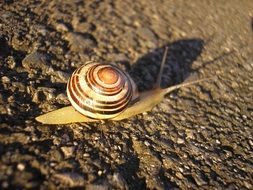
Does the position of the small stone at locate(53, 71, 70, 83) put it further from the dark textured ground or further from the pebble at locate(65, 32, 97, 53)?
the pebble at locate(65, 32, 97, 53)

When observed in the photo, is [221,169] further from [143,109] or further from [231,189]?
[143,109]

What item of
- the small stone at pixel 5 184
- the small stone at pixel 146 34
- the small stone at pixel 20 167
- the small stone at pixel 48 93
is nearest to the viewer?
the small stone at pixel 5 184

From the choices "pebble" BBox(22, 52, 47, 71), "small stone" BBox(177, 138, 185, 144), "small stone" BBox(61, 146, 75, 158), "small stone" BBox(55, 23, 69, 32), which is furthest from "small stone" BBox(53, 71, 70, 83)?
"small stone" BBox(177, 138, 185, 144)

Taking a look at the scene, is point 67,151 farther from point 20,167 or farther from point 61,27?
point 61,27

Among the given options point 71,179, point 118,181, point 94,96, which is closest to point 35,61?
point 94,96

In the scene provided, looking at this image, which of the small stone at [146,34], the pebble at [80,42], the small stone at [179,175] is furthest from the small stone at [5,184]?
the small stone at [146,34]

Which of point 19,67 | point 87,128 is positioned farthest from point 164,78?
point 19,67

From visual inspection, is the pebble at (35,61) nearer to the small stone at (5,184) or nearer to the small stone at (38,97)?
the small stone at (38,97)
